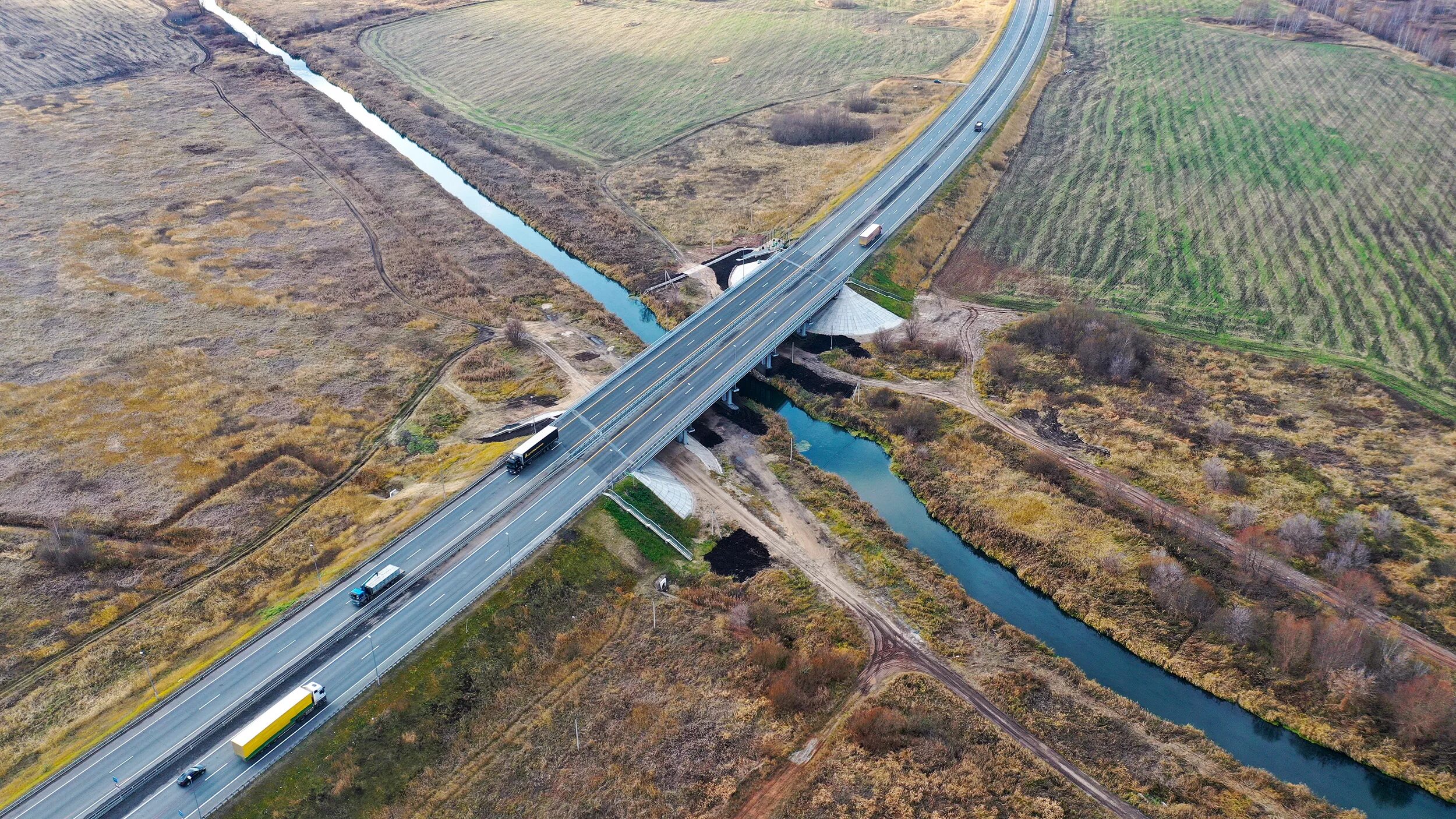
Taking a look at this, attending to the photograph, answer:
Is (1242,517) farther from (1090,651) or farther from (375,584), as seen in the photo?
(375,584)

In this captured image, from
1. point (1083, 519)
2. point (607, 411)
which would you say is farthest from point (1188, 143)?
point (607, 411)

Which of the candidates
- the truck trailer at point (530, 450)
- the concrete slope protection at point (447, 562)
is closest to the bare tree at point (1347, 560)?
the concrete slope protection at point (447, 562)

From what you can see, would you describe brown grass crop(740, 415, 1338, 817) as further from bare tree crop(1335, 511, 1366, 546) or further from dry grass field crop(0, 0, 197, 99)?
dry grass field crop(0, 0, 197, 99)

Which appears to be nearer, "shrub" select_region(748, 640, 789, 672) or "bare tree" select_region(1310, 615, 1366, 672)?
"bare tree" select_region(1310, 615, 1366, 672)

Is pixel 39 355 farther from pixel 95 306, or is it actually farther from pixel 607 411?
pixel 607 411

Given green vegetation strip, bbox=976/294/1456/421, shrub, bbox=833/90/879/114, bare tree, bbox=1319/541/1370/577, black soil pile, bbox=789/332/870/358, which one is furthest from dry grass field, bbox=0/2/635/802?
shrub, bbox=833/90/879/114

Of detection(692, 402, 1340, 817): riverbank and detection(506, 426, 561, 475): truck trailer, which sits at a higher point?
detection(506, 426, 561, 475): truck trailer
